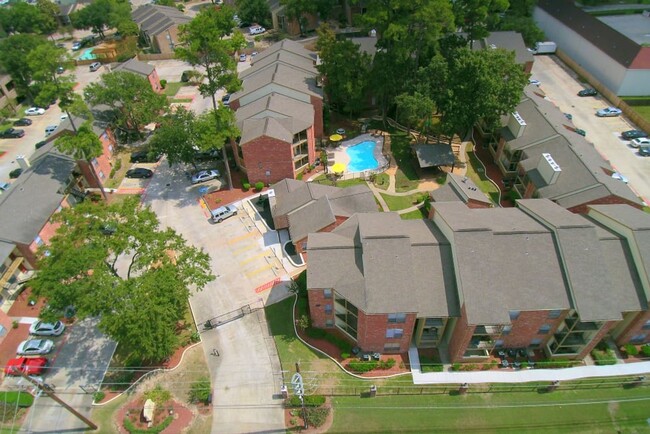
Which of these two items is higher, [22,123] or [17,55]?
[17,55]

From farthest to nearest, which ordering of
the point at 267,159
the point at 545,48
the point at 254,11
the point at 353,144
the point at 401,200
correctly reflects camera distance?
the point at 254,11
the point at 545,48
the point at 353,144
the point at 267,159
the point at 401,200

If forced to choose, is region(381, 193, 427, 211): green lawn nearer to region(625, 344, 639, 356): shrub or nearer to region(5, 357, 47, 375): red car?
region(625, 344, 639, 356): shrub

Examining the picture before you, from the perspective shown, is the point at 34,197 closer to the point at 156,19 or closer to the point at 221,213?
the point at 221,213

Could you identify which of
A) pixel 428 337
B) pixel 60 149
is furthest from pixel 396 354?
pixel 60 149

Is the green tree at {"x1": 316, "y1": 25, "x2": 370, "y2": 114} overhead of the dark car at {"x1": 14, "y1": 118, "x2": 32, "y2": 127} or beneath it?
overhead

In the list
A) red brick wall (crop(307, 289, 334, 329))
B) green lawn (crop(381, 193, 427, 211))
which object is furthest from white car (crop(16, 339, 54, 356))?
green lawn (crop(381, 193, 427, 211))

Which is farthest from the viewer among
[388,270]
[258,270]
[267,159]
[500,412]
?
[267,159]

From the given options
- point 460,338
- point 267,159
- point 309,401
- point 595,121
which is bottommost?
point 309,401

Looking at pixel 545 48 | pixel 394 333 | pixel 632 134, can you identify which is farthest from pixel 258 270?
pixel 545 48
